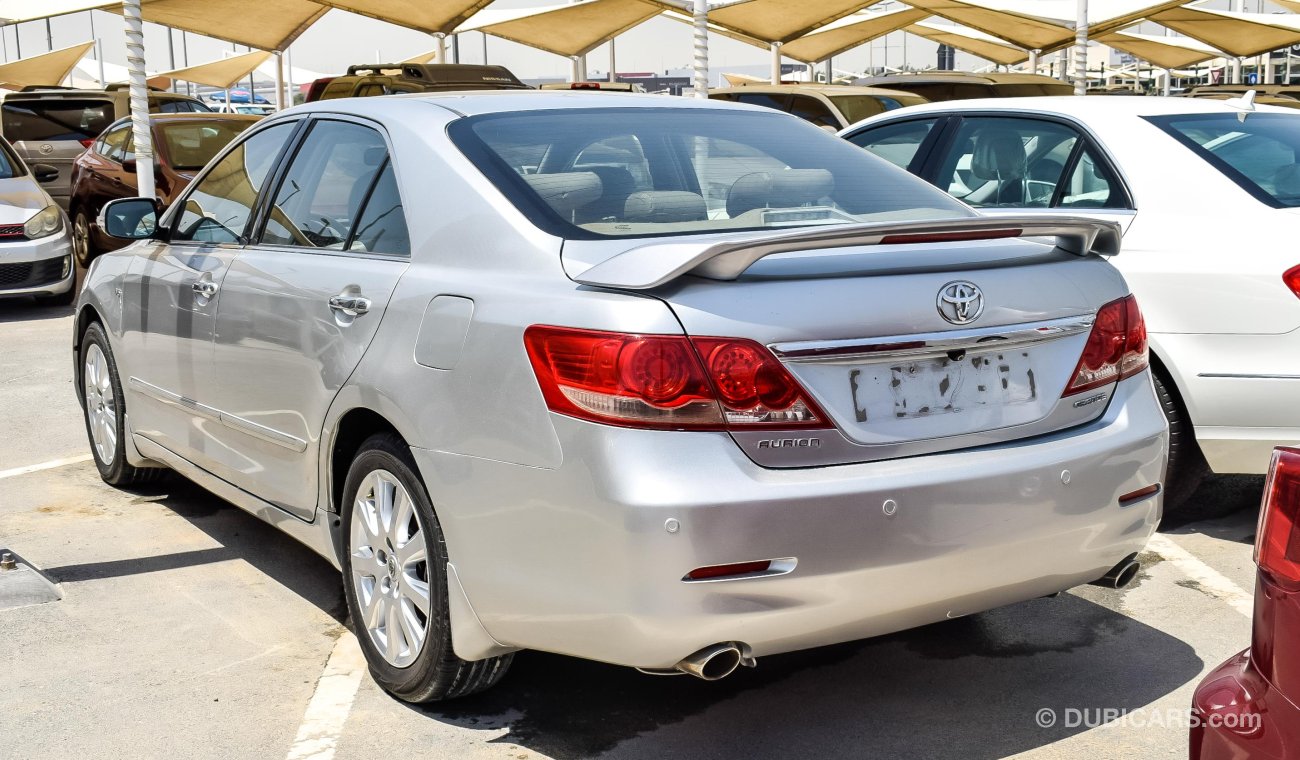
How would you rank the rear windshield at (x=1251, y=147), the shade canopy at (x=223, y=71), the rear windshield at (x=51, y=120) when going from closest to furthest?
the rear windshield at (x=1251, y=147), the rear windshield at (x=51, y=120), the shade canopy at (x=223, y=71)

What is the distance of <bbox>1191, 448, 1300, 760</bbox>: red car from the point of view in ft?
6.26

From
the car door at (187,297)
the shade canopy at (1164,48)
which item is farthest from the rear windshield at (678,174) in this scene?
the shade canopy at (1164,48)

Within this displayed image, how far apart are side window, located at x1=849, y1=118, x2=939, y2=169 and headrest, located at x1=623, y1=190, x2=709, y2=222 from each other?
2710mm

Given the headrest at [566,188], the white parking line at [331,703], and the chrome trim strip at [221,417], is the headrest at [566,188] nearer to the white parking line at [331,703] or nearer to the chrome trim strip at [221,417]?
the chrome trim strip at [221,417]

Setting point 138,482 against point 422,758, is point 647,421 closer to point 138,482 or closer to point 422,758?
point 422,758

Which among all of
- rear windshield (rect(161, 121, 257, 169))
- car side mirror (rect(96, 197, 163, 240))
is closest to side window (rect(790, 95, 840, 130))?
rear windshield (rect(161, 121, 257, 169))

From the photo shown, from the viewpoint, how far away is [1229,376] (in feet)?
15.2

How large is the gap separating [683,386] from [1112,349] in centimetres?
114

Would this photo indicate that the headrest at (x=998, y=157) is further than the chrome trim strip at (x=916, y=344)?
Yes

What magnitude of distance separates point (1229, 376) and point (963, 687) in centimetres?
165

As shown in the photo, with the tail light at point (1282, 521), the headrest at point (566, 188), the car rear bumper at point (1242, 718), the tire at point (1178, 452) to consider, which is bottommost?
the tire at point (1178, 452)

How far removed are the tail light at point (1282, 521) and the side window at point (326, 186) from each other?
2.49m

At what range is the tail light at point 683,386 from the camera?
9.20 ft

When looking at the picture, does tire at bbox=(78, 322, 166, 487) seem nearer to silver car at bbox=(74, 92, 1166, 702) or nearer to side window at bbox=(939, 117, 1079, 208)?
silver car at bbox=(74, 92, 1166, 702)
